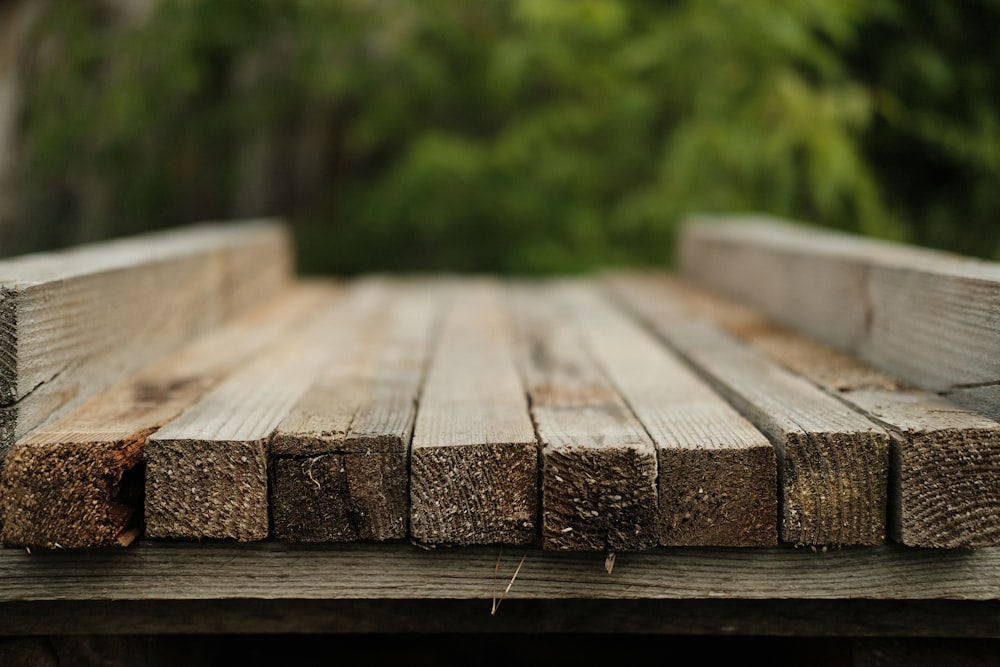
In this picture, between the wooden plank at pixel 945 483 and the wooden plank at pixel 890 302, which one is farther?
the wooden plank at pixel 890 302

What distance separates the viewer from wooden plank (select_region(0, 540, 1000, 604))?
4.89 ft

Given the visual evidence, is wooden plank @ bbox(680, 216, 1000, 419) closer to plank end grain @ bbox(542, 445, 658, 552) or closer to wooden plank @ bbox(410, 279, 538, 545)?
plank end grain @ bbox(542, 445, 658, 552)

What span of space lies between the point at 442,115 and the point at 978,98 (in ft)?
10.9

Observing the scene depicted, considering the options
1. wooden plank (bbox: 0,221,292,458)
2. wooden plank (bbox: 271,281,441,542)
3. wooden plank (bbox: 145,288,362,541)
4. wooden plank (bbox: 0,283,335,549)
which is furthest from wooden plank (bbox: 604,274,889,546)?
wooden plank (bbox: 0,221,292,458)

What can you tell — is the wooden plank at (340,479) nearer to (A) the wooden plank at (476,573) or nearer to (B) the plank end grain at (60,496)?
(A) the wooden plank at (476,573)

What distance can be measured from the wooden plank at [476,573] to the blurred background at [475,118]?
10.6 ft

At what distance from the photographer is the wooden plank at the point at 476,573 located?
1.49m

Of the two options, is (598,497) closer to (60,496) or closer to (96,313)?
(60,496)

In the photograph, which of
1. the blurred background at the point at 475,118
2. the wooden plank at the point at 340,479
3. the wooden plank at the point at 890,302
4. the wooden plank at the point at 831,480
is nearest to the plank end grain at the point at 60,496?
the wooden plank at the point at 340,479

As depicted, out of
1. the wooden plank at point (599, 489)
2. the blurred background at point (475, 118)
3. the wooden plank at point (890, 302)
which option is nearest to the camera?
the wooden plank at point (599, 489)

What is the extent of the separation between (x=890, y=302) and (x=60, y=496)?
1568mm

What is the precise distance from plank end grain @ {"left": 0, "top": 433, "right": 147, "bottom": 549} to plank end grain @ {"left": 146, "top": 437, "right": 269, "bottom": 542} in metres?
0.06

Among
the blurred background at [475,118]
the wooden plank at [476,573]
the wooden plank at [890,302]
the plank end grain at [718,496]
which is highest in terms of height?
the blurred background at [475,118]

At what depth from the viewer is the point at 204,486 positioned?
1.43 m
